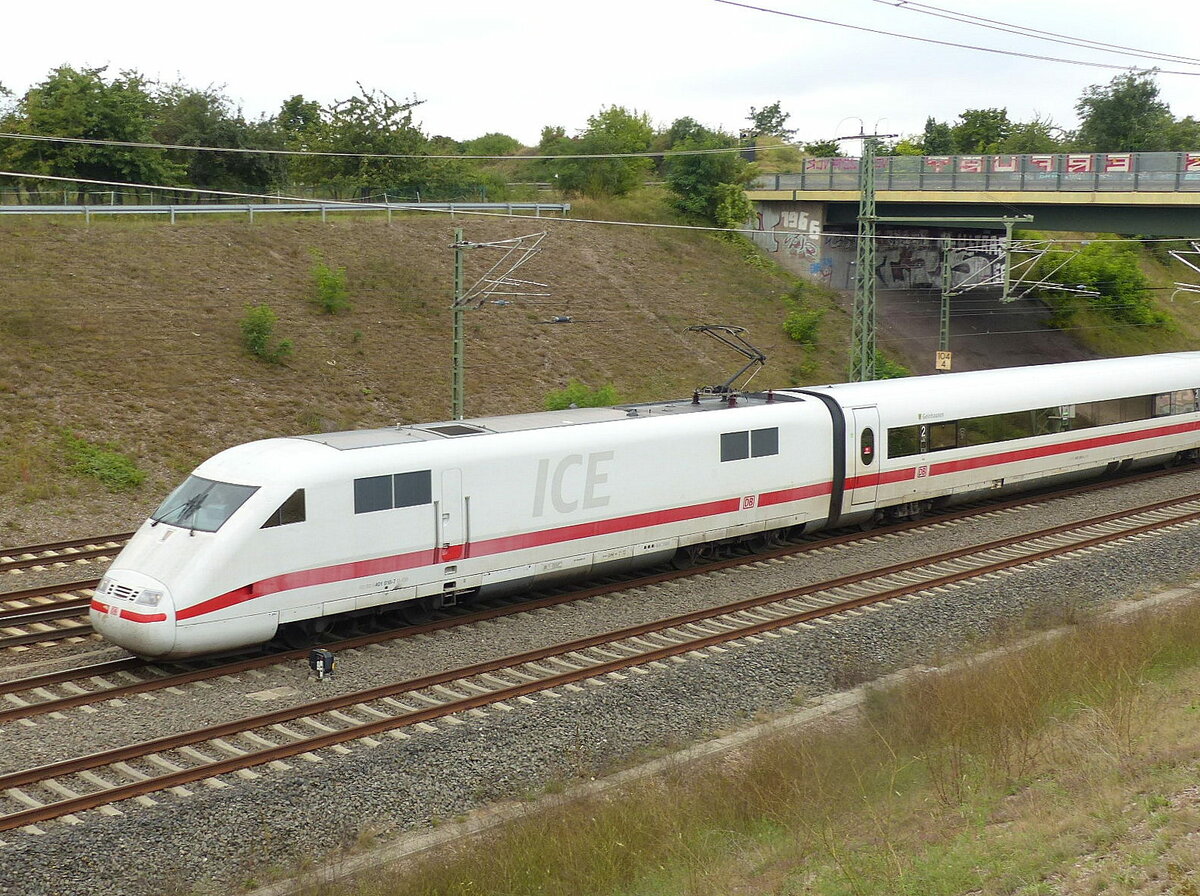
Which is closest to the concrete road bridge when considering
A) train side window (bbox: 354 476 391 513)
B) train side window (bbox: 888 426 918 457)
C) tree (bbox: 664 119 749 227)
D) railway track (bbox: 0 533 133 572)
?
tree (bbox: 664 119 749 227)

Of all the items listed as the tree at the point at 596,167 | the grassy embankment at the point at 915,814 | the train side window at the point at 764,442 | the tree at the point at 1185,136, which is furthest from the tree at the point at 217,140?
the tree at the point at 1185,136

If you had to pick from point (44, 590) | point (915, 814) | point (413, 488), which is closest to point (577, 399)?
point (413, 488)

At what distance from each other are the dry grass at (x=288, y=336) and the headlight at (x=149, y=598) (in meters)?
9.76

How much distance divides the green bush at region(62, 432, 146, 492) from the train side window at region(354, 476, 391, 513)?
12.7 metres

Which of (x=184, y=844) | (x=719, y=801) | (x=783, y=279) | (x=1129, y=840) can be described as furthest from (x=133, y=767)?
(x=783, y=279)

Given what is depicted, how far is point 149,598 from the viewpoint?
13.2 meters

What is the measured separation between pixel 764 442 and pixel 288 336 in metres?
19.5

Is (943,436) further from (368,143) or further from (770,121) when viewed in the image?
(770,121)

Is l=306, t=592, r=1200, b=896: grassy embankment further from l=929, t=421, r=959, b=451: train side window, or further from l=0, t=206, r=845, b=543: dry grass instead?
l=0, t=206, r=845, b=543: dry grass

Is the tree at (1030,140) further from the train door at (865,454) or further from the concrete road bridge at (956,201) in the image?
the train door at (865,454)

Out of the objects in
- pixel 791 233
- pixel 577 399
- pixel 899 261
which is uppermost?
pixel 791 233

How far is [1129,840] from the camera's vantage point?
27.0ft

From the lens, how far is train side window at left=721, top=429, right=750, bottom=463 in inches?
741

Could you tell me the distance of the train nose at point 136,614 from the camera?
13078mm
